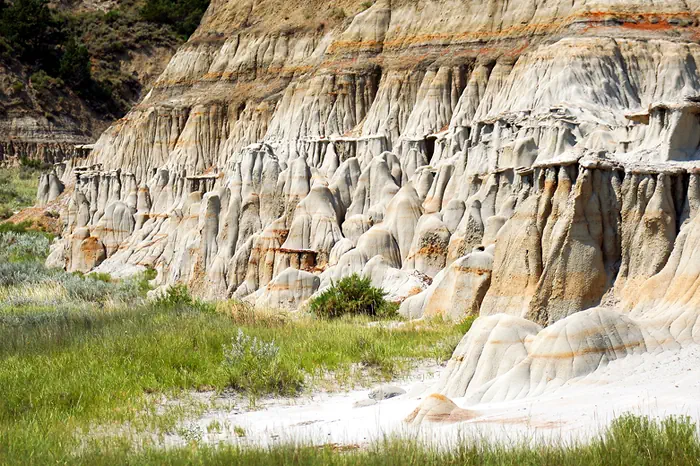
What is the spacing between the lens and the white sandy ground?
9469mm

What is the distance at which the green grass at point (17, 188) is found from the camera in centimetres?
7641

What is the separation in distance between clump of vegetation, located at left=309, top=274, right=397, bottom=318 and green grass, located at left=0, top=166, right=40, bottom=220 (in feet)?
180

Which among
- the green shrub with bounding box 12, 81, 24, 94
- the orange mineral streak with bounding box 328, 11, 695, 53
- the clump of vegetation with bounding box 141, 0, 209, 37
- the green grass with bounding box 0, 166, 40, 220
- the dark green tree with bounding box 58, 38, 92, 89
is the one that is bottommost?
the green grass with bounding box 0, 166, 40, 220

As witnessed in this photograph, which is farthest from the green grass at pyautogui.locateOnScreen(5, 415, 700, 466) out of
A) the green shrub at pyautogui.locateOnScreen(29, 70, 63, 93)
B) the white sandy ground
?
the green shrub at pyautogui.locateOnScreen(29, 70, 63, 93)

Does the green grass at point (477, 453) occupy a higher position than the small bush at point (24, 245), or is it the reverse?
the green grass at point (477, 453)

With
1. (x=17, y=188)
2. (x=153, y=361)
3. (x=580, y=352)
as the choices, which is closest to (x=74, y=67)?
(x=17, y=188)

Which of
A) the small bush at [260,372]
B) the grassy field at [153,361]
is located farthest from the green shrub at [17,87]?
the small bush at [260,372]

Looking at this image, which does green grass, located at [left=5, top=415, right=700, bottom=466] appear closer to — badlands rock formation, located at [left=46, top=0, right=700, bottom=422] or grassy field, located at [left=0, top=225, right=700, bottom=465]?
grassy field, located at [left=0, top=225, right=700, bottom=465]

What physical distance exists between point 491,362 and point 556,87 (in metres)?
27.0

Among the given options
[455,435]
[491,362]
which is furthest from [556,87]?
[455,435]

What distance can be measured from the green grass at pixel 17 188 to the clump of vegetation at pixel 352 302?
5484 centimetres

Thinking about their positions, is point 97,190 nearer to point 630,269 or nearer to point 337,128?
point 337,128

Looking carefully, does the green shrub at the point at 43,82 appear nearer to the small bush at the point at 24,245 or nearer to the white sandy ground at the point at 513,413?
the small bush at the point at 24,245

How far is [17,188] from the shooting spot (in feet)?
274
